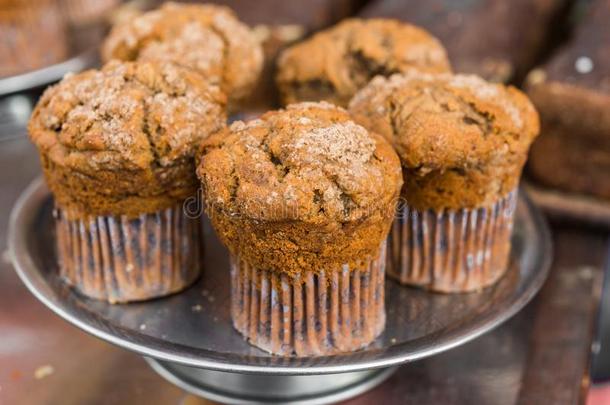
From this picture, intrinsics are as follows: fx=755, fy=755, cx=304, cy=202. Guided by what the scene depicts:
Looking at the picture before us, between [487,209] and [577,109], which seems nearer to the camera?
[487,209]

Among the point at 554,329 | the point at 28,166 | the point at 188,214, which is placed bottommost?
the point at 554,329

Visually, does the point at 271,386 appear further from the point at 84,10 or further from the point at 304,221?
the point at 84,10

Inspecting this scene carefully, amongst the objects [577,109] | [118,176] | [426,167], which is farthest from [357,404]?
[577,109]

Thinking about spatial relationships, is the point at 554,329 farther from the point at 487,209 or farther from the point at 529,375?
the point at 487,209

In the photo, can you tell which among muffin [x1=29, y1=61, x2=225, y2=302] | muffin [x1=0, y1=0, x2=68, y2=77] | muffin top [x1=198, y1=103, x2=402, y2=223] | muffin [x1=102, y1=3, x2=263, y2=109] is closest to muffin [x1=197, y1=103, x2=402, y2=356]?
muffin top [x1=198, y1=103, x2=402, y2=223]

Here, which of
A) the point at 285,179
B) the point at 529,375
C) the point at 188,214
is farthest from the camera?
the point at 529,375

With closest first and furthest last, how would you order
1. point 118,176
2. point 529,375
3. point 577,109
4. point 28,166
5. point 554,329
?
point 118,176 < point 529,375 < point 554,329 < point 577,109 < point 28,166

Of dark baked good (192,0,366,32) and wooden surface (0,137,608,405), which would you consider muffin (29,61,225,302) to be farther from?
dark baked good (192,0,366,32)
